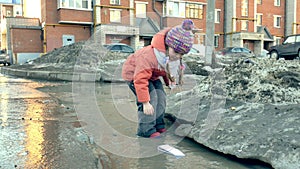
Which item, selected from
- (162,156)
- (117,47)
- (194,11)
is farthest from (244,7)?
(162,156)

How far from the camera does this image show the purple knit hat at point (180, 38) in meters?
2.56

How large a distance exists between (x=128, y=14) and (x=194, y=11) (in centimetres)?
1213

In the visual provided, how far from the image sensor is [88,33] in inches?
1031

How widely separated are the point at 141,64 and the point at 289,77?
2.06m

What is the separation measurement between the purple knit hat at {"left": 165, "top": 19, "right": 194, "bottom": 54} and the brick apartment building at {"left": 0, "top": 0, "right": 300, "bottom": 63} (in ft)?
51.9

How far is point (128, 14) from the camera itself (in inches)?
823

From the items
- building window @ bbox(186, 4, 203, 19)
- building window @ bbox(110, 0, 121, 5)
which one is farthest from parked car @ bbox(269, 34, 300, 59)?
building window @ bbox(110, 0, 121, 5)

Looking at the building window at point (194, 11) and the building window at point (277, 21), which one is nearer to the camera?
the building window at point (194, 11)

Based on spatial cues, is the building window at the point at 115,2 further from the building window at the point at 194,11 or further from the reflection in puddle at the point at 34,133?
the reflection in puddle at the point at 34,133

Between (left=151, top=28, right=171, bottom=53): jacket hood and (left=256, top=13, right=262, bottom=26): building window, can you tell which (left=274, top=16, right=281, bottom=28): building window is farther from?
(left=151, top=28, right=171, bottom=53): jacket hood

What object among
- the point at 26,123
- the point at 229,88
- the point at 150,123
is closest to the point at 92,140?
the point at 150,123

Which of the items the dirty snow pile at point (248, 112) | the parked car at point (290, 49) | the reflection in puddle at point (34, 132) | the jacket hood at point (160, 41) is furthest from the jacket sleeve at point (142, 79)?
the parked car at point (290, 49)

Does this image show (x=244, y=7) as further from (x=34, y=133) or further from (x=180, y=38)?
(x=34, y=133)

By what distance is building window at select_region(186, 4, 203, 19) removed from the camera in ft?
99.8
